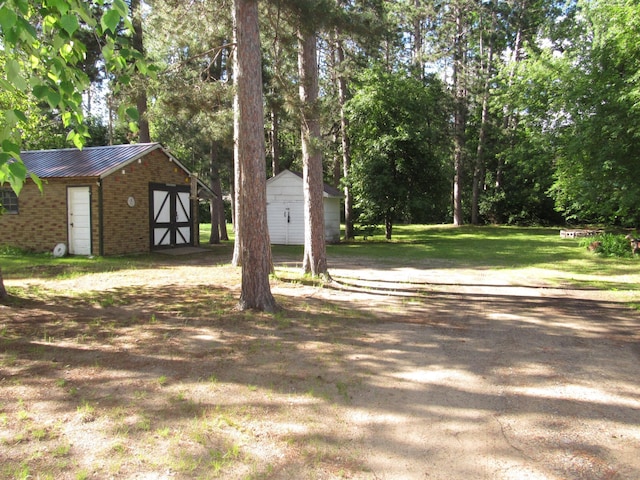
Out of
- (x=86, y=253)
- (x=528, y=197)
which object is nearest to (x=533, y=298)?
(x=86, y=253)

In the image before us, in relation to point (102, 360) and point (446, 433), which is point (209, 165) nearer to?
point (102, 360)

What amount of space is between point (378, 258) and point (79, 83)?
13.3 metres

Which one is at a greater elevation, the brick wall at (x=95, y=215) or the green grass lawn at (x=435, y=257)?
the brick wall at (x=95, y=215)

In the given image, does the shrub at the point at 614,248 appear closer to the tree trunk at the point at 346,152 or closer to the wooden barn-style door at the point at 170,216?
the tree trunk at the point at 346,152

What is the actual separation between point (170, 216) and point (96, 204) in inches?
131

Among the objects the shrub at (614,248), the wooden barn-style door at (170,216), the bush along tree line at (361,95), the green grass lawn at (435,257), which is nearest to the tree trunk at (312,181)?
the bush along tree line at (361,95)

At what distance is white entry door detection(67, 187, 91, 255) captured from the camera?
1436 cm

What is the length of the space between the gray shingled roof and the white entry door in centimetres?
62

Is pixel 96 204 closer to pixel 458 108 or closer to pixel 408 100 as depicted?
pixel 408 100

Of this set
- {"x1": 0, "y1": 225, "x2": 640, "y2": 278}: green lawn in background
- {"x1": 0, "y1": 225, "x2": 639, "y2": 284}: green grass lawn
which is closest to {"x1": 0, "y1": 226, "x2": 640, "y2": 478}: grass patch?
{"x1": 0, "y1": 225, "x2": 640, "y2": 278}: green lawn in background

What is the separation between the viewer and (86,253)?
14516 millimetres

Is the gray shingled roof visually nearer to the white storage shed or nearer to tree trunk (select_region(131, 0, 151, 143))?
tree trunk (select_region(131, 0, 151, 143))

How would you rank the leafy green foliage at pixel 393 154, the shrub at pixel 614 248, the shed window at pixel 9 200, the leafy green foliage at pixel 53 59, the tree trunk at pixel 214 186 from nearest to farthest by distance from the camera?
the leafy green foliage at pixel 53 59 → the shed window at pixel 9 200 → the shrub at pixel 614 248 → the tree trunk at pixel 214 186 → the leafy green foliage at pixel 393 154

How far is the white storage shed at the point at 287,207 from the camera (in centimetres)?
2078
